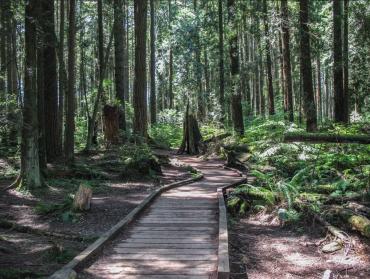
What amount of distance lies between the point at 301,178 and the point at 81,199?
5235 mm

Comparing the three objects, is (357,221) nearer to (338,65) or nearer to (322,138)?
(322,138)

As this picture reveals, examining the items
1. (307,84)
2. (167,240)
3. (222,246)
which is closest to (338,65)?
(307,84)

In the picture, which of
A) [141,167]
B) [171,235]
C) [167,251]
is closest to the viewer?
[167,251]

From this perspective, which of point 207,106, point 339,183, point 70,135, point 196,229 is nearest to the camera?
point 196,229

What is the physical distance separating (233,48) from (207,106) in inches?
574

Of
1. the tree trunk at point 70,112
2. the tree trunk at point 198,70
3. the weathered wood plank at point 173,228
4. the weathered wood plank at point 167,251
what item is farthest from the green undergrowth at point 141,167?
the tree trunk at point 198,70

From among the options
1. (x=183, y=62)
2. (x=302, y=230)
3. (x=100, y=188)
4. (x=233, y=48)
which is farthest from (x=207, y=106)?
(x=302, y=230)

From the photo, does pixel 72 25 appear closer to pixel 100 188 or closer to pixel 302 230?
pixel 100 188

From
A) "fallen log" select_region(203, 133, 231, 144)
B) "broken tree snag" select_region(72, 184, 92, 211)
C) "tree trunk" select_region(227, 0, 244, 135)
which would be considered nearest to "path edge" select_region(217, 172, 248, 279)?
"broken tree snag" select_region(72, 184, 92, 211)

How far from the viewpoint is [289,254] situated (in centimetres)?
718

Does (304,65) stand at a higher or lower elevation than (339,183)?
higher

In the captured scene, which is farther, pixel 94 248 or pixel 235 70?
pixel 235 70

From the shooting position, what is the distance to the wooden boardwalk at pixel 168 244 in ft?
19.2

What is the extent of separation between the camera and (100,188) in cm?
1259
